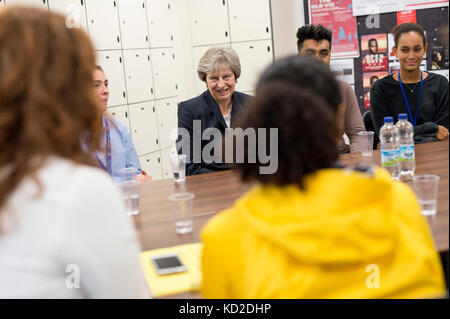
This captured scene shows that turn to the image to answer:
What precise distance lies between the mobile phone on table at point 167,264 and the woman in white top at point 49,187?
342 mm

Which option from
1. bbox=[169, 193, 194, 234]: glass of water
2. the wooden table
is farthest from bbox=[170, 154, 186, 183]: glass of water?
bbox=[169, 193, 194, 234]: glass of water

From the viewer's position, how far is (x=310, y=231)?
96 centimetres

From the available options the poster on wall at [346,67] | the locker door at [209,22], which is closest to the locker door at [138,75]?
the locker door at [209,22]

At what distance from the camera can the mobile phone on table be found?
1395 mm

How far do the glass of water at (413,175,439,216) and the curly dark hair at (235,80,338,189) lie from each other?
2.51 ft

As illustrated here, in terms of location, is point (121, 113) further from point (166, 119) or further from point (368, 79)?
point (368, 79)

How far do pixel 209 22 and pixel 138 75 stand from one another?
3.37 ft

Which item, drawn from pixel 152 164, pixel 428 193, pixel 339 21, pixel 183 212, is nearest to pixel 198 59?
pixel 152 164

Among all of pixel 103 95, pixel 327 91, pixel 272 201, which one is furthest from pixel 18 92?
pixel 103 95

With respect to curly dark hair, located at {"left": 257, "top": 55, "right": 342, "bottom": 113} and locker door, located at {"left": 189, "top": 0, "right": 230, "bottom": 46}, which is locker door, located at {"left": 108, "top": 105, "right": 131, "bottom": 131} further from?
curly dark hair, located at {"left": 257, "top": 55, "right": 342, "bottom": 113}

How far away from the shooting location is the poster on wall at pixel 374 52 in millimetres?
5043
